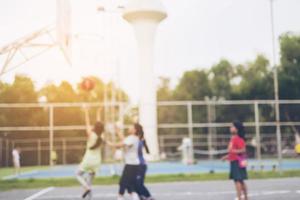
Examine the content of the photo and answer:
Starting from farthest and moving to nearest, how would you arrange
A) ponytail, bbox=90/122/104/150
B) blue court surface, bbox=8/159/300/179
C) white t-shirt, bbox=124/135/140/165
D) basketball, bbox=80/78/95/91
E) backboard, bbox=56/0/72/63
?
blue court surface, bbox=8/159/300/179
backboard, bbox=56/0/72/63
basketball, bbox=80/78/95/91
ponytail, bbox=90/122/104/150
white t-shirt, bbox=124/135/140/165

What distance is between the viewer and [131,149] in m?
9.93

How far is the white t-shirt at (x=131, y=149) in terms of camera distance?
988cm

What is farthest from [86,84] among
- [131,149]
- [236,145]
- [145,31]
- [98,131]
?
[145,31]

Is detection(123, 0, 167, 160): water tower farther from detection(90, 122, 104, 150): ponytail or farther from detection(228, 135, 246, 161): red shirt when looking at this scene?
detection(228, 135, 246, 161): red shirt

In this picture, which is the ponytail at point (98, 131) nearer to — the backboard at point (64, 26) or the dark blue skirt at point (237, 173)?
→ the dark blue skirt at point (237, 173)

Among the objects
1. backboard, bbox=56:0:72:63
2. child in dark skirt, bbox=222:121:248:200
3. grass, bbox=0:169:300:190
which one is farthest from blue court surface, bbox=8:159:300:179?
child in dark skirt, bbox=222:121:248:200

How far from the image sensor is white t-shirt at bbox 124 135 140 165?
9.88 meters

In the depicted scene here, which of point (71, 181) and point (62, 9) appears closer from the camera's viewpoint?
point (62, 9)

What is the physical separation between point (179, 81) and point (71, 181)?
1553 inches

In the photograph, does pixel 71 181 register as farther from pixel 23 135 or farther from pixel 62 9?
pixel 23 135

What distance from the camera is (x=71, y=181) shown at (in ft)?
60.8

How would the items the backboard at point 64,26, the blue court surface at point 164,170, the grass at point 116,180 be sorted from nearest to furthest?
the backboard at point 64,26
the grass at point 116,180
the blue court surface at point 164,170

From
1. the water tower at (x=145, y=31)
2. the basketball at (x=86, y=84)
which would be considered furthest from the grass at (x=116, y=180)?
the water tower at (x=145, y=31)

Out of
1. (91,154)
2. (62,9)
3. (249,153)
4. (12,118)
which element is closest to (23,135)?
(12,118)
